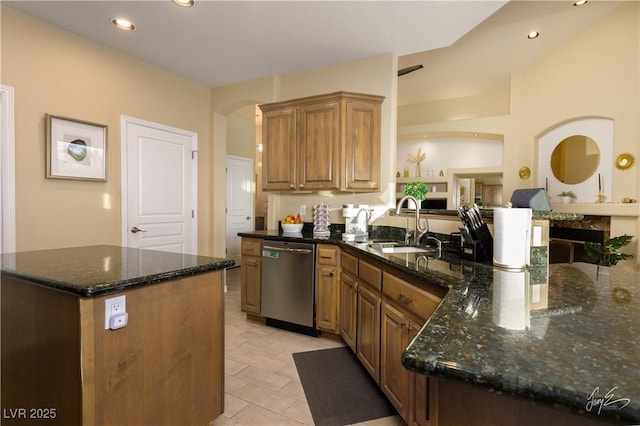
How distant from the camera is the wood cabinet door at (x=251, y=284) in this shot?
3.32m

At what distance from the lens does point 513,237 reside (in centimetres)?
152

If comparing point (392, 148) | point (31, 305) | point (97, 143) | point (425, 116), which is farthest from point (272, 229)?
point (425, 116)

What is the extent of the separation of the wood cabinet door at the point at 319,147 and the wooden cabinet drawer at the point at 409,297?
5.12ft

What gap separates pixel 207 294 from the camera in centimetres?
165

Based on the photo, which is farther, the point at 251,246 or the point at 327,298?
the point at 251,246

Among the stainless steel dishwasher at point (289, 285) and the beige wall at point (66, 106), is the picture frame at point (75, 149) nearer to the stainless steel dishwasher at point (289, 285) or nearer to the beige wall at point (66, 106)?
the beige wall at point (66, 106)

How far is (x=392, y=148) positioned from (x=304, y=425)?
2599 millimetres

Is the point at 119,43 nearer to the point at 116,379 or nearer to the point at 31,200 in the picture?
the point at 31,200

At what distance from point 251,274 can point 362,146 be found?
5.82 feet

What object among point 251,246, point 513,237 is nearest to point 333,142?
point 251,246

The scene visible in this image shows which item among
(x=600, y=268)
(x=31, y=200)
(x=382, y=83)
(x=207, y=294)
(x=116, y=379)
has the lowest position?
(x=116, y=379)

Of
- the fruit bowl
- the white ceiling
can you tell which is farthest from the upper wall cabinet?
the white ceiling

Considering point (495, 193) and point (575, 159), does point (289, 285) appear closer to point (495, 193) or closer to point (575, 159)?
point (575, 159)

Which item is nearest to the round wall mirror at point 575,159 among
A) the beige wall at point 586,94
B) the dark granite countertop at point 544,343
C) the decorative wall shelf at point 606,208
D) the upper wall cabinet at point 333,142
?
the beige wall at point 586,94
